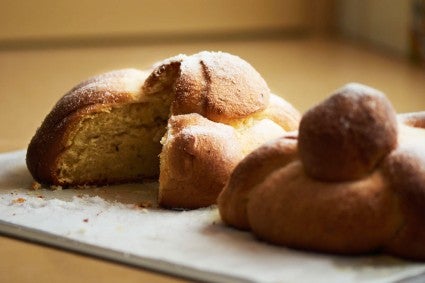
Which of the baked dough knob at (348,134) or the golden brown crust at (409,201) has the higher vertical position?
the baked dough knob at (348,134)

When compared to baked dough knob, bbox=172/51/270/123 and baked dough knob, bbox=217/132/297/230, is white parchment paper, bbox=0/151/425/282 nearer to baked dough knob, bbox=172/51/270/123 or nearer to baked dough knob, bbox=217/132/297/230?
baked dough knob, bbox=217/132/297/230

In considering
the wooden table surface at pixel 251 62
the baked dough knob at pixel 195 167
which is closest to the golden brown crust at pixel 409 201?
the baked dough knob at pixel 195 167

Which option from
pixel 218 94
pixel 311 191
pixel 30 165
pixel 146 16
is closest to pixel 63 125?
pixel 30 165

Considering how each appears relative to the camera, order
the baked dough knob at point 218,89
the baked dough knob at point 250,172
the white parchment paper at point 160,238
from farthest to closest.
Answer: the baked dough knob at point 218,89
the baked dough knob at point 250,172
the white parchment paper at point 160,238

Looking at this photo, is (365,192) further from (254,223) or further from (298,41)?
(298,41)

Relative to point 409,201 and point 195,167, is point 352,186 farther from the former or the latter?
point 195,167

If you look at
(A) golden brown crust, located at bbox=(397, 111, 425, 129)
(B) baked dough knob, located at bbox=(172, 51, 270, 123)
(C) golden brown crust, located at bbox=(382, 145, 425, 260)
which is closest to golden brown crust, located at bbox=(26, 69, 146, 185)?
(B) baked dough knob, located at bbox=(172, 51, 270, 123)

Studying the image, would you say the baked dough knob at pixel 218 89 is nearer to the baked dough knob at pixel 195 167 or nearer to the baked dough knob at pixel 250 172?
the baked dough knob at pixel 195 167
